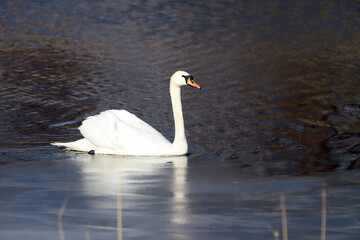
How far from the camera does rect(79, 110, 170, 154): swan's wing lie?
9.85 metres

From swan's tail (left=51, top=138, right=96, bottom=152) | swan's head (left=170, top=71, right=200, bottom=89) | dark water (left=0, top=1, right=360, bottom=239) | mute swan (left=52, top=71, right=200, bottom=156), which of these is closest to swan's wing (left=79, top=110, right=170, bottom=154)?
mute swan (left=52, top=71, right=200, bottom=156)

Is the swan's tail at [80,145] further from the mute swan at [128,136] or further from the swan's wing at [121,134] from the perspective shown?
the swan's wing at [121,134]

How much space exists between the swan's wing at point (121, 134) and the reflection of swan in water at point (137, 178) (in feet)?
0.52

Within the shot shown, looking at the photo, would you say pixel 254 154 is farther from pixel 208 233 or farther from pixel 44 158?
pixel 208 233

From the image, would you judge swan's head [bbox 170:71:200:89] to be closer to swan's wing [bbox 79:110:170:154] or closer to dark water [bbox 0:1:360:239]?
swan's wing [bbox 79:110:170:154]

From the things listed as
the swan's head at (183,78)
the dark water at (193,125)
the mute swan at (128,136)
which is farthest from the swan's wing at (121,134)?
the swan's head at (183,78)

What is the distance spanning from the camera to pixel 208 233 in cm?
572

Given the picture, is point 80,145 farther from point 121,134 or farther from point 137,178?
point 137,178

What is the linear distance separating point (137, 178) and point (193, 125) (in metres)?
4.21

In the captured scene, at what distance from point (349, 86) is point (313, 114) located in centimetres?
350

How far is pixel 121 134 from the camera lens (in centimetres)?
993

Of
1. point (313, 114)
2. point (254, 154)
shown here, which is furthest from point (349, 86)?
point (254, 154)

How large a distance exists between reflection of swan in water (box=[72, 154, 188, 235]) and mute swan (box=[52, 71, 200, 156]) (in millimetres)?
115

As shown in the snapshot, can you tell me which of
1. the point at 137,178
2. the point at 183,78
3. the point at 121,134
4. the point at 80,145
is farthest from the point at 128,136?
the point at 137,178
